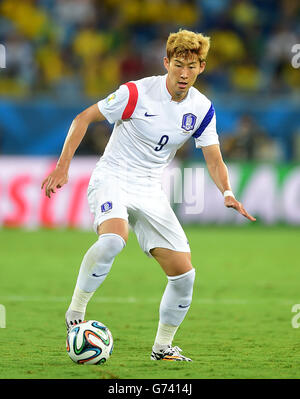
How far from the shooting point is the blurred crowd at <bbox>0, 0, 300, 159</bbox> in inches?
660

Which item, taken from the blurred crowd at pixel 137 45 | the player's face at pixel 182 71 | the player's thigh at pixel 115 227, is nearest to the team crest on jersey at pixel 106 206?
the player's thigh at pixel 115 227

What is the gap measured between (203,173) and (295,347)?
9031 millimetres

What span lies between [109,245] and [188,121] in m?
1.11

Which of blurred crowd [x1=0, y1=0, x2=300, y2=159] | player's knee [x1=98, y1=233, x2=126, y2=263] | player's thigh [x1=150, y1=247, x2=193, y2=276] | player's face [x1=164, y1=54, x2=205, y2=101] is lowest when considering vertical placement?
player's thigh [x1=150, y1=247, x2=193, y2=276]

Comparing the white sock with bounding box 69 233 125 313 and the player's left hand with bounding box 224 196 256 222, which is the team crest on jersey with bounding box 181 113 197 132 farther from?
the white sock with bounding box 69 233 125 313

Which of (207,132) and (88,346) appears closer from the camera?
(88,346)

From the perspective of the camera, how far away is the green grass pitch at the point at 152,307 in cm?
552

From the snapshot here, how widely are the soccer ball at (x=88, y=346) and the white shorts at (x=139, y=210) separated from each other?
692mm

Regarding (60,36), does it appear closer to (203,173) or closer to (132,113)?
(203,173)

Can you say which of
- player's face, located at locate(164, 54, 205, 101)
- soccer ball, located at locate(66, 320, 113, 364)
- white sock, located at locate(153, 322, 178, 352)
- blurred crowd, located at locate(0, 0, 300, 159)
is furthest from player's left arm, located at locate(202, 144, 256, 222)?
blurred crowd, located at locate(0, 0, 300, 159)

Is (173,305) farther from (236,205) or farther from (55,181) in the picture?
(55,181)

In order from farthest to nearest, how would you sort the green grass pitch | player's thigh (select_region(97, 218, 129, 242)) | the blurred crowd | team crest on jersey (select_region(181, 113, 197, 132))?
1. the blurred crowd
2. team crest on jersey (select_region(181, 113, 197, 132))
3. player's thigh (select_region(97, 218, 129, 242))
4. the green grass pitch

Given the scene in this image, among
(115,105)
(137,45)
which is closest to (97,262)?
(115,105)

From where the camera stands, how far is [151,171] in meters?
6.10
